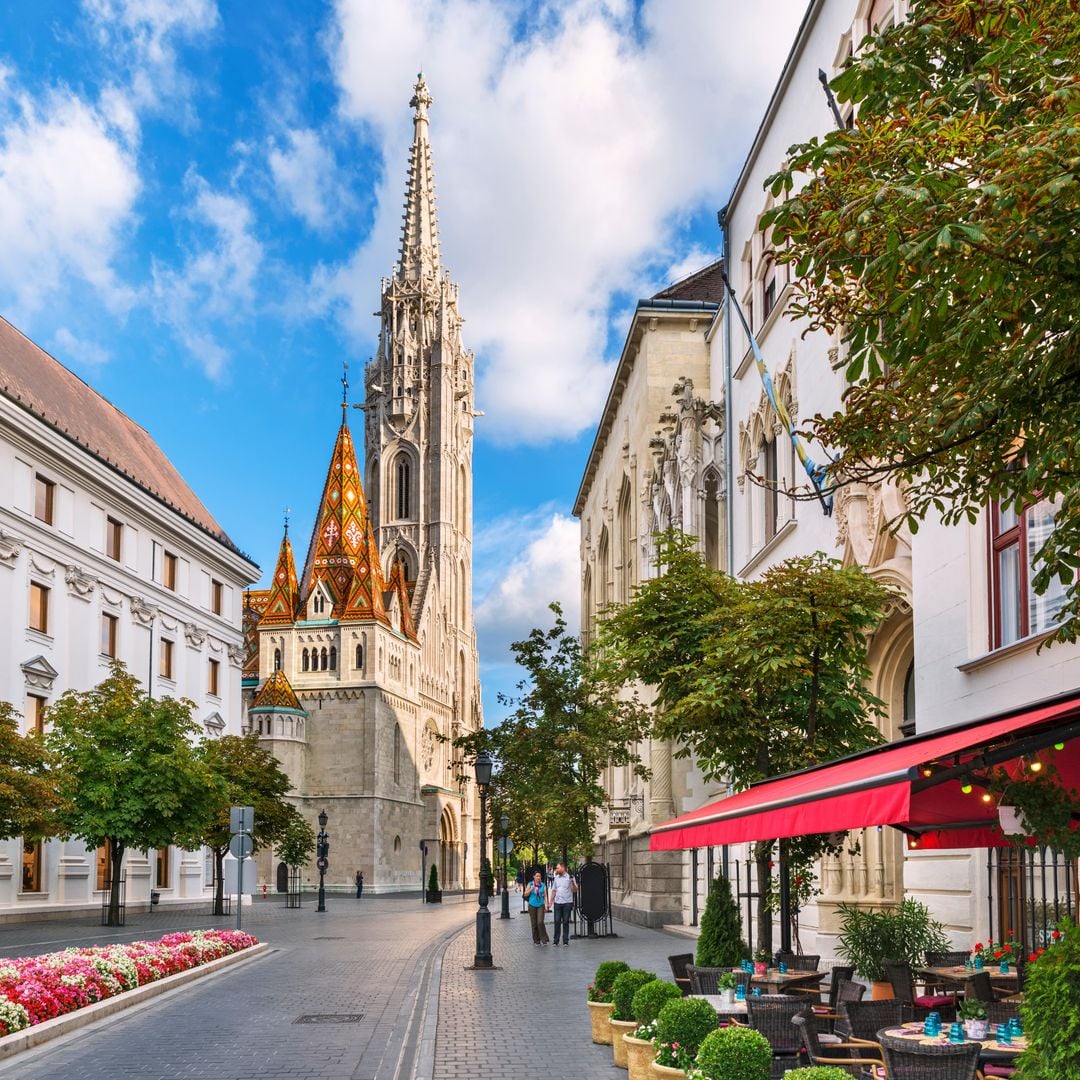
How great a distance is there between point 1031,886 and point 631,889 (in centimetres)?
3119

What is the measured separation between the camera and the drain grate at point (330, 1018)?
15367 millimetres

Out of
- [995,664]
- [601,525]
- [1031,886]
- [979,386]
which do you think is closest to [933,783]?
[979,386]

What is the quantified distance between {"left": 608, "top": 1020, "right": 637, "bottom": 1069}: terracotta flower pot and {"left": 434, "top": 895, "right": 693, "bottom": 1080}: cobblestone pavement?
97 millimetres

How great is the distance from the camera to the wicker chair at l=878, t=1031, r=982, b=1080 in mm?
7117

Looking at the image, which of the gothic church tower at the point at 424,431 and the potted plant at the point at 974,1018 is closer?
the potted plant at the point at 974,1018

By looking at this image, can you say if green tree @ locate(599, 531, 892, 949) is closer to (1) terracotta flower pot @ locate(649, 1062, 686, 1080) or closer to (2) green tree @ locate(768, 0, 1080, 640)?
(1) terracotta flower pot @ locate(649, 1062, 686, 1080)

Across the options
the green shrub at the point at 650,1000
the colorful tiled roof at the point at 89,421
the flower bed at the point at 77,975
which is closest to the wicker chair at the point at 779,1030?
the green shrub at the point at 650,1000

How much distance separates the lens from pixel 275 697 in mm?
91688

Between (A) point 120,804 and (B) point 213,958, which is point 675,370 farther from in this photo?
(B) point 213,958

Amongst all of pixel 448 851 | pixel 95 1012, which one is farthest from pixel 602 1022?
pixel 448 851

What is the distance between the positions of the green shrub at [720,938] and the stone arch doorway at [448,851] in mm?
98784

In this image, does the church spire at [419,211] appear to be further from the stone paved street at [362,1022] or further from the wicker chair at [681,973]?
the wicker chair at [681,973]

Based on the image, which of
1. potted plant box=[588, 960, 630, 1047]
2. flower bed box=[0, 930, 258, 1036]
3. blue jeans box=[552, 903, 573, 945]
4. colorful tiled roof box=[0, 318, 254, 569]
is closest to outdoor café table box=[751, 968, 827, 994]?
potted plant box=[588, 960, 630, 1047]

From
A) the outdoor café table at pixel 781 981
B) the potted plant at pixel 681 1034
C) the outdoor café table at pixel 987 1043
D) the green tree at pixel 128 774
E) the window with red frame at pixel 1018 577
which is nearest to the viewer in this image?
the outdoor café table at pixel 987 1043
